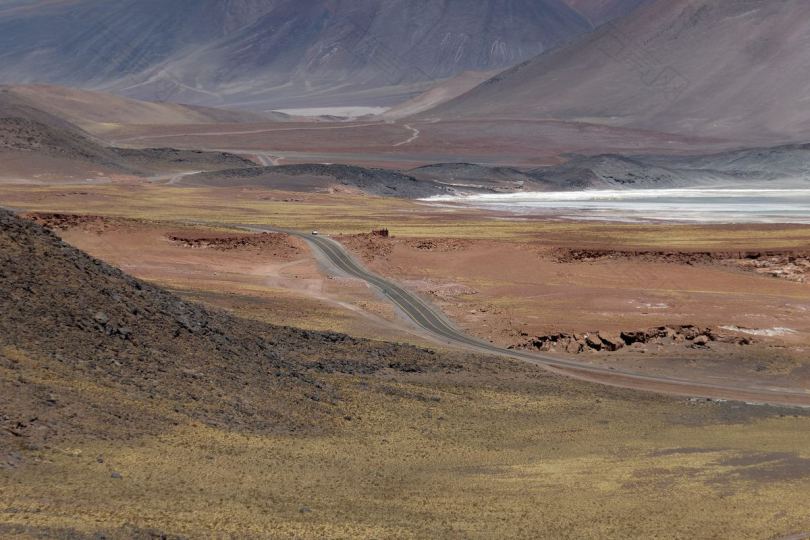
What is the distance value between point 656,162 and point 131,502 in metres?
153

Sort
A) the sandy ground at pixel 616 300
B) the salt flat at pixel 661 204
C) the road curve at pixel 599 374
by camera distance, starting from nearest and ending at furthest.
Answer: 1. the road curve at pixel 599 374
2. the sandy ground at pixel 616 300
3. the salt flat at pixel 661 204

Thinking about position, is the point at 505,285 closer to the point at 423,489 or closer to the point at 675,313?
the point at 675,313

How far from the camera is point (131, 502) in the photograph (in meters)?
22.7

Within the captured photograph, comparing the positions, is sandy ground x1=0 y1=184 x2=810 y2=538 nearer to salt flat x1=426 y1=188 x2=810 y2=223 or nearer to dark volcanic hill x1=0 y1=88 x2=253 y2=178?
salt flat x1=426 y1=188 x2=810 y2=223

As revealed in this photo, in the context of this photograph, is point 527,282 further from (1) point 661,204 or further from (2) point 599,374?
(1) point 661,204

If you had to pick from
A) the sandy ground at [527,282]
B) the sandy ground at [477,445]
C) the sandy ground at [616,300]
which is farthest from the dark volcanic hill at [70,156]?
the sandy ground at [477,445]

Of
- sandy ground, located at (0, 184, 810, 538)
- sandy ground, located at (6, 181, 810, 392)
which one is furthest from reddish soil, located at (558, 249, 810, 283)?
sandy ground, located at (0, 184, 810, 538)

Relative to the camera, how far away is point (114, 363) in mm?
30297

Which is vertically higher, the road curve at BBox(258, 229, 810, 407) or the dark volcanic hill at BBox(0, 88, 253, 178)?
the dark volcanic hill at BBox(0, 88, 253, 178)

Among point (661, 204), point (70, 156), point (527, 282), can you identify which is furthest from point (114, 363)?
point (70, 156)

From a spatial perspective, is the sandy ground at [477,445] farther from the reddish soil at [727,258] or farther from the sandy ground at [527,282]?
the reddish soil at [727,258]

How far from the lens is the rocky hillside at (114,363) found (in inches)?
1046

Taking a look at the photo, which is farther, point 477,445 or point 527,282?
point 527,282

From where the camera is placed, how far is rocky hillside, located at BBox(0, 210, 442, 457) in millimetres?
26562
